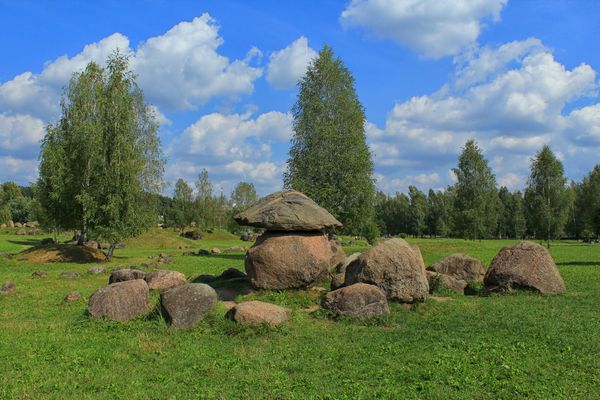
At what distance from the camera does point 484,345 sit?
1259cm

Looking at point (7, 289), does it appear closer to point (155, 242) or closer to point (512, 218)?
point (155, 242)

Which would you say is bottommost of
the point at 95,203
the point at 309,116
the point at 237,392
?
the point at 237,392

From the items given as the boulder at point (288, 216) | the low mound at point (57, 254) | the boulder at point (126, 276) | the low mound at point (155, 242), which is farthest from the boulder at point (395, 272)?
the low mound at point (155, 242)

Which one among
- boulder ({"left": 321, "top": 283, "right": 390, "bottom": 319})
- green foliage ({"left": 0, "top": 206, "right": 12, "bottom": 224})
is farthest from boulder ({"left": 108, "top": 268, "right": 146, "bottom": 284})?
green foliage ({"left": 0, "top": 206, "right": 12, "bottom": 224})

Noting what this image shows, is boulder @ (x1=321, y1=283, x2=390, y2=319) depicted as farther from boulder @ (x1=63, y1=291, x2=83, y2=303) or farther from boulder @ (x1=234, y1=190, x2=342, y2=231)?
boulder @ (x1=63, y1=291, x2=83, y2=303)

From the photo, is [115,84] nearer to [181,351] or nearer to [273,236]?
[273,236]

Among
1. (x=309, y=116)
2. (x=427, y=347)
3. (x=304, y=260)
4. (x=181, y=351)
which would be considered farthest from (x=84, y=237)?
(x=427, y=347)

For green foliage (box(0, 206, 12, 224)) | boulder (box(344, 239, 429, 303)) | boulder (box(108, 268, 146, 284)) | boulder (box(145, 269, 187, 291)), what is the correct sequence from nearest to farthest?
boulder (box(344, 239, 429, 303)) < boulder (box(145, 269, 187, 291)) < boulder (box(108, 268, 146, 284)) < green foliage (box(0, 206, 12, 224))

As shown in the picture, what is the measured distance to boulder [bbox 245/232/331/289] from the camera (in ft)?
63.5

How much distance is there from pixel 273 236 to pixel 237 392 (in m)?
10.8

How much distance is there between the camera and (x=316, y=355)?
12.3 m

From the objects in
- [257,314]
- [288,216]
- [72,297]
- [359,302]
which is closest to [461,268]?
[288,216]

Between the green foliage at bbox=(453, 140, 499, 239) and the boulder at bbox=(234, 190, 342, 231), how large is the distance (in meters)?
55.8

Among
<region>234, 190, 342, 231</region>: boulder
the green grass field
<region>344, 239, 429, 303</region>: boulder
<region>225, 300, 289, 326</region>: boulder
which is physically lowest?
the green grass field
